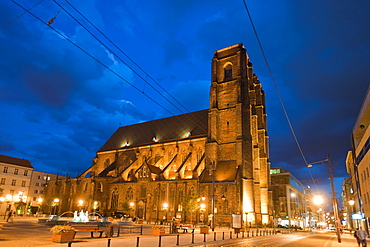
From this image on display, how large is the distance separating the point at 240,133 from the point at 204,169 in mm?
8161

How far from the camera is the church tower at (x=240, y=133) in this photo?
3978 centimetres

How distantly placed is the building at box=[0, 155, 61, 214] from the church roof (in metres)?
18.4

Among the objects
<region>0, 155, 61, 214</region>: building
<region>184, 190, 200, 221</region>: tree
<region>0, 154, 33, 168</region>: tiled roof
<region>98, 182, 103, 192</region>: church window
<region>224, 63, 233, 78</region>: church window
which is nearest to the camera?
<region>184, 190, 200, 221</region>: tree

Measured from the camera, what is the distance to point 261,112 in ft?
167

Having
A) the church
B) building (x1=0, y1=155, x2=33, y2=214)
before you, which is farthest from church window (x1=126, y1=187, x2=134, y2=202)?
building (x1=0, y1=155, x2=33, y2=214)

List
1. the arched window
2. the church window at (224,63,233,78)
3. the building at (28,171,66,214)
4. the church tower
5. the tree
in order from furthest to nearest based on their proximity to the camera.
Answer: the building at (28,171,66,214)
the arched window
the church window at (224,63,233,78)
the church tower
the tree

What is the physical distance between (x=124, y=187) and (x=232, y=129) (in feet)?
74.4

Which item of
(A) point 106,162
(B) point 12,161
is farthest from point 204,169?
(B) point 12,161

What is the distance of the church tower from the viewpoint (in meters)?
39.8

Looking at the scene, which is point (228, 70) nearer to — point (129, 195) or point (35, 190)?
point (129, 195)

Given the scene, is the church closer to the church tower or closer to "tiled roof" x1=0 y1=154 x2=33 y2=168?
the church tower

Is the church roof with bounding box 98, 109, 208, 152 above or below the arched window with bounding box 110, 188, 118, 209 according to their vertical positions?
above

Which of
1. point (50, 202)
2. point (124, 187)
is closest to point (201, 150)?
point (124, 187)

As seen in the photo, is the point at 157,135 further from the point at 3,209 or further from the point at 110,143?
the point at 3,209
